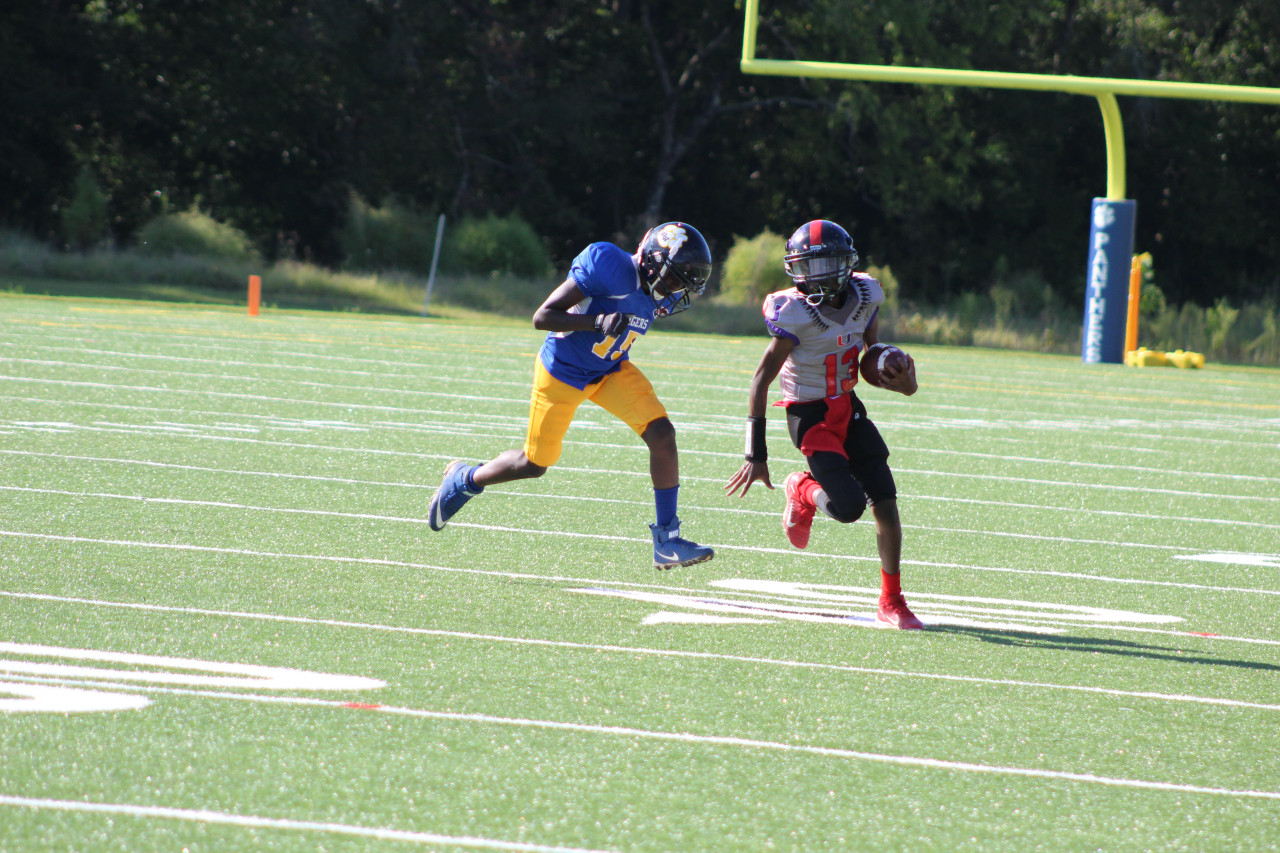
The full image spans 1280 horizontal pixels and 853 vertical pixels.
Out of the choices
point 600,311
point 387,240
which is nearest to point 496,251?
point 387,240

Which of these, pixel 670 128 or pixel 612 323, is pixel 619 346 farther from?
pixel 670 128

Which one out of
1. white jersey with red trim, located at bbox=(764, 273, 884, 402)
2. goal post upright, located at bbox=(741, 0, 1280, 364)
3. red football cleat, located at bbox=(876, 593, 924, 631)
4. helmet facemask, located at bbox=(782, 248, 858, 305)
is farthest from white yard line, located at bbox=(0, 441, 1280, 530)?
goal post upright, located at bbox=(741, 0, 1280, 364)

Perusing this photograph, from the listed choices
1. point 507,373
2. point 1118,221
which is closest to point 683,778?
point 507,373

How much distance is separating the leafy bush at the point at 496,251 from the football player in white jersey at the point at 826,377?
30062 millimetres

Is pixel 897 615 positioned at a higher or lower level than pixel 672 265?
lower

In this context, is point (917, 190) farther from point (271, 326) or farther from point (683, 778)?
point (683, 778)

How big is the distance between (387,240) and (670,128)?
8.59 metres

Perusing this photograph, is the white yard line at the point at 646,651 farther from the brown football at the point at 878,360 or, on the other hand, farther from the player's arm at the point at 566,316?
the player's arm at the point at 566,316

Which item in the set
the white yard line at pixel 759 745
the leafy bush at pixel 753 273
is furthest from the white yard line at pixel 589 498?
the leafy bush at pixel 753 273

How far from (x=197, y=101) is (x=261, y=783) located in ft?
121

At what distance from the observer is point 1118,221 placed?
24203 millimetres

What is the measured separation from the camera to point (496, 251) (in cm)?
3659

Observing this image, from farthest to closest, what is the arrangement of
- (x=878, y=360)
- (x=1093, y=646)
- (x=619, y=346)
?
(x=619, y=346), (x=878, y=360), (x=1093, y=646)

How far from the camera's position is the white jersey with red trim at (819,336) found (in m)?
6.37
